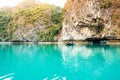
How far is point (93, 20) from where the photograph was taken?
6688cm

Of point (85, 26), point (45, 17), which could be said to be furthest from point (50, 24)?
point (85, 26)

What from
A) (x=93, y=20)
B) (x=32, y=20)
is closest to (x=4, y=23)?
(x=32, y=20)

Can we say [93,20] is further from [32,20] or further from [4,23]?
[4,23]

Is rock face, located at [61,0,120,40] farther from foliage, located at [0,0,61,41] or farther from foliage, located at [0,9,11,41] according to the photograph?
foliage, located at [0,9,11,41]

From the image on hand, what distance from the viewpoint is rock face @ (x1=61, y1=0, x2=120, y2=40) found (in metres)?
65.4

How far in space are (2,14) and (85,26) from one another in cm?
6047

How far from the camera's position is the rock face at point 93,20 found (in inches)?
2576

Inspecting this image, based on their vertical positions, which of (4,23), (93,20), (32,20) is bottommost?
(93,20)

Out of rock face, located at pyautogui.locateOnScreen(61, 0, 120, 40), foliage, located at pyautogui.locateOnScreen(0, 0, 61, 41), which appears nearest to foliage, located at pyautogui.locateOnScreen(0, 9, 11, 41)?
foliage, located at pyautogui.locateOnScreen(0, 0, 61, 41)

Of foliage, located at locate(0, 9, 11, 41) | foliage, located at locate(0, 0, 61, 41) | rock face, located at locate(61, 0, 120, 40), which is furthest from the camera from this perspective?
foliage, located at locate(0, 9, 11, 41)

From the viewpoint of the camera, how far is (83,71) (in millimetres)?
26312

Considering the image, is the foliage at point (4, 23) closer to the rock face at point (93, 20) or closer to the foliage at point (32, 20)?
the foliage at point (32, 20)

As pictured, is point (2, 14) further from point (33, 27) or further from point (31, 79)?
point (31, 79)

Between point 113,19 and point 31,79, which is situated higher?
point 113,19
